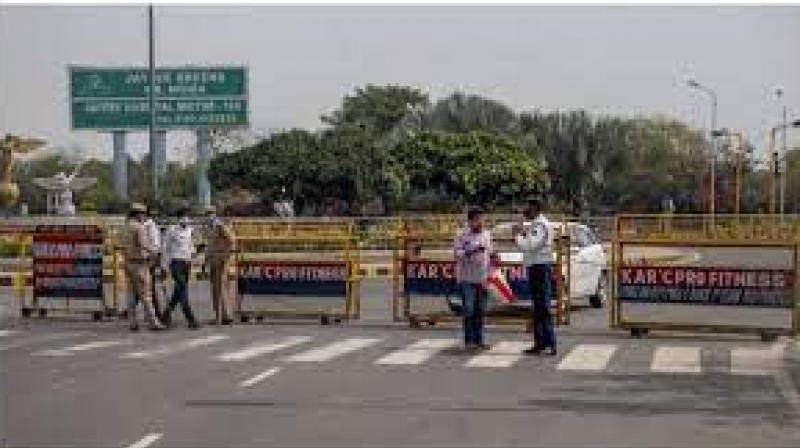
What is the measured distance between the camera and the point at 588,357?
16.7m

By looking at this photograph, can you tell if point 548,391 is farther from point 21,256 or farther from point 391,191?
point 391,191

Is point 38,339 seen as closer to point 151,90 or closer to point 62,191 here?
point 151,90

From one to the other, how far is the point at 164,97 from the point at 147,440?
141 feet

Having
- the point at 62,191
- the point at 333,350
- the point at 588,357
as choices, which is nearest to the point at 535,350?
the point at 588,357

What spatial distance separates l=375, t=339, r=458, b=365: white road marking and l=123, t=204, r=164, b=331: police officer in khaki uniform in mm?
4379

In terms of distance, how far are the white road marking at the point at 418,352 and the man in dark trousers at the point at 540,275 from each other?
1.17 metres

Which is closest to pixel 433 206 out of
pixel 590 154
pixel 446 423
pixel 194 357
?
pixel 590 154

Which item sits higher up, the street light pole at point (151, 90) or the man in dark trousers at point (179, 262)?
the street light pole at point (151, 90)

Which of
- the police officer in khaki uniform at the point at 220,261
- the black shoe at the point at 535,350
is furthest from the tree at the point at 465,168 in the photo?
the black shoe at the point at 535,350

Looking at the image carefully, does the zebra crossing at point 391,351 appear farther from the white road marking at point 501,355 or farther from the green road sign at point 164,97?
the green road sign at point 164,97

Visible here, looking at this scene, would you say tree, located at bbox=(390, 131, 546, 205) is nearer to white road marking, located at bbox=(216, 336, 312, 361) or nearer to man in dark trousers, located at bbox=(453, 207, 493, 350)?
white road marking, located at bbox=(216, 336, 312, 361)

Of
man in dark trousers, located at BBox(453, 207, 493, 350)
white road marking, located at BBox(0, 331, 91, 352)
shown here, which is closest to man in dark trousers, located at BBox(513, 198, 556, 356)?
man in dark trousers, located at BBox(453, 207, 493, 350)

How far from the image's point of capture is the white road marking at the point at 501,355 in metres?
15.9

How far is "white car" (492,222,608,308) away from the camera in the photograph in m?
23.2
